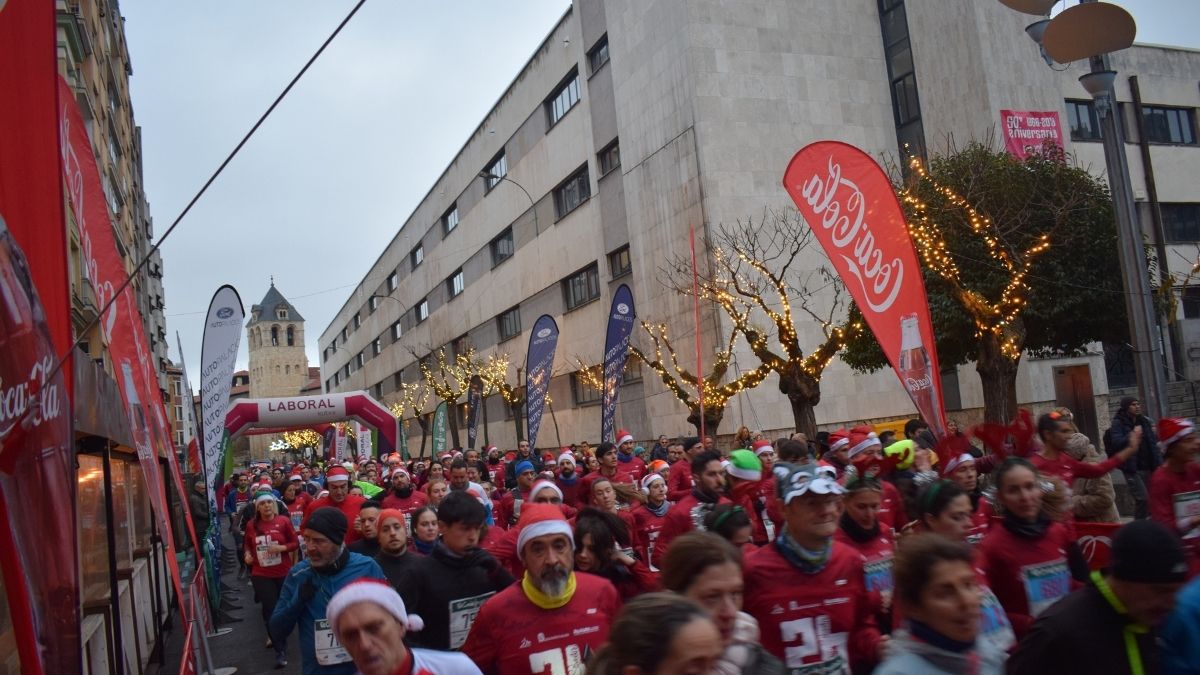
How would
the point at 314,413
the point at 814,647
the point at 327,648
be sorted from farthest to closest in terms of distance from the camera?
the point at 314,413, the point at 327,648, the point at 814,647

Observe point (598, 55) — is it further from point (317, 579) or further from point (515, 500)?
point (317, 579)

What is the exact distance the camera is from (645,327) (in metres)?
28.0

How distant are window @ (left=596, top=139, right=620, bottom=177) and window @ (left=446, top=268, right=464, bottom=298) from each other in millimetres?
18334

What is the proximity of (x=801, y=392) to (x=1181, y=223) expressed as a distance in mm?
18069

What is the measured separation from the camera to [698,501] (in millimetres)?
6668

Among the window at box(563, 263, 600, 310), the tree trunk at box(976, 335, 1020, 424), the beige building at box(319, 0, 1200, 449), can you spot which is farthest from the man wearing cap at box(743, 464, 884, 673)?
the window at box(563, 263, 600, 310)

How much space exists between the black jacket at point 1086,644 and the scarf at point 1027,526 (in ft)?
5.35

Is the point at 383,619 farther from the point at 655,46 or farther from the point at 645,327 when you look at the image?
the point at 655,46

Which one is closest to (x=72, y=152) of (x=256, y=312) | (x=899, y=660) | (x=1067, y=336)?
(x=899, y=660)

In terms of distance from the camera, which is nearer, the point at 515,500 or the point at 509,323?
the point at 515,500

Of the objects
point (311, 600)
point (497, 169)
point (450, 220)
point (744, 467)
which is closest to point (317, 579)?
point (311, 600)

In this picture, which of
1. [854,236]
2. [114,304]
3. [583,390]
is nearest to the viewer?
[114,304]

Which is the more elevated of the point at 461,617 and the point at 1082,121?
the point at 1082,121

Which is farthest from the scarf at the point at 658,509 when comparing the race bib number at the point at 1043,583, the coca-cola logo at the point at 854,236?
the race bib number at the point at 1043,583
